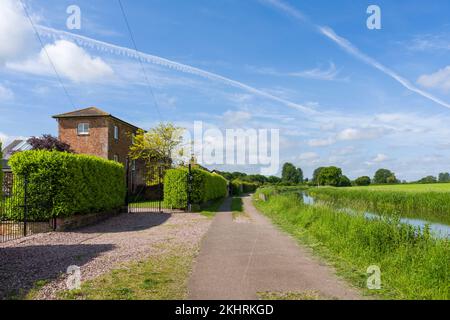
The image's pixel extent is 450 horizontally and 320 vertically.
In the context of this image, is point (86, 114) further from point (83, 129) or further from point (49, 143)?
point (49, 143)

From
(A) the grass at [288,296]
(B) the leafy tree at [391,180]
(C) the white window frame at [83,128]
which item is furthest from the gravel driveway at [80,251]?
(B) the leafy tree at [391,180]

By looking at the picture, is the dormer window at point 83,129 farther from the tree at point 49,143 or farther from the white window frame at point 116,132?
the white window frame at point 116,132

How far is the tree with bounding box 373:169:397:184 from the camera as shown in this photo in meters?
125

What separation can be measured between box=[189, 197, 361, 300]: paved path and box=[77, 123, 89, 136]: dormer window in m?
27.2

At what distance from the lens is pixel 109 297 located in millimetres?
5523

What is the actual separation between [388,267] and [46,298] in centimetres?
613

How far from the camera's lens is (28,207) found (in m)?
12.8

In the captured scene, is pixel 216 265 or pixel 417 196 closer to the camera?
pixel 216 265

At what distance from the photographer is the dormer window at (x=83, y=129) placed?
35.0 meters

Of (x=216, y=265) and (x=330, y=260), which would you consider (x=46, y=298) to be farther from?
(x=330, y=260)

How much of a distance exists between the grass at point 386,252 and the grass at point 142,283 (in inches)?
123

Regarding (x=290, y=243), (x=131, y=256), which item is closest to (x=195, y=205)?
(x=290, y=243)

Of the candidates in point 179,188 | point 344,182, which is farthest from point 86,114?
point 344,182
